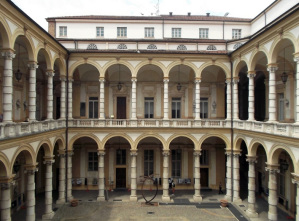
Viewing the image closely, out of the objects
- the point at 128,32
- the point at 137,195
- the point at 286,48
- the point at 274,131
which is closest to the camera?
the point at 274,131

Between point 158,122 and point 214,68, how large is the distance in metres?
8.66

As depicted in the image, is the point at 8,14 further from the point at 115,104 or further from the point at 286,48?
the point at 286,48

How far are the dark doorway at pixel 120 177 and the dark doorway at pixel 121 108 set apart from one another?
18.5 feet

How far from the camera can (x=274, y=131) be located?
17172mm

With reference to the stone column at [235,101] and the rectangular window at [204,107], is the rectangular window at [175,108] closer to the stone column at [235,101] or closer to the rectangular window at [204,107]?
the rectangular window at [204,107]

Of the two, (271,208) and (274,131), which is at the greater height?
(274,131)

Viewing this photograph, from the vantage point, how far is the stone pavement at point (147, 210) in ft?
65.9

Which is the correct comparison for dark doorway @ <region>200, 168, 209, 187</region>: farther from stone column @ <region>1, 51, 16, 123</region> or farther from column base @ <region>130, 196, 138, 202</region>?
stone column @ <region>1, 51, 16, 123</region>

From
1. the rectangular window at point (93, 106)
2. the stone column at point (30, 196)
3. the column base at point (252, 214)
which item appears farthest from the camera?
the rectangular window at point (93, 106)

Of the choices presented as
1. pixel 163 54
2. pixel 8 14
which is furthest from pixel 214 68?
pixel 8 14

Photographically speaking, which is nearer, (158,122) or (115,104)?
(158,122)

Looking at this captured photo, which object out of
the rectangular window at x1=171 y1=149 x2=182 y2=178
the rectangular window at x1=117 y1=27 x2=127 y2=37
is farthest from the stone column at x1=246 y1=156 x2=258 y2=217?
the rectangular window at x1=117 y1=27 x2=127 y2=37

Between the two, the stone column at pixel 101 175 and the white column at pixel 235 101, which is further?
the stone column at pixel 101 175

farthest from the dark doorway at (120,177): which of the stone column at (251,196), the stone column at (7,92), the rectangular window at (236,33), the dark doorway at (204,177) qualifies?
the rectangular window at (236,33)
